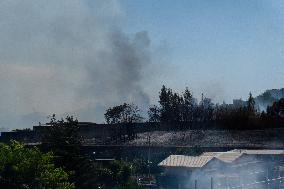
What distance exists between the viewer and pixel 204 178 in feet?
71.5

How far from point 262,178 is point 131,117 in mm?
33680

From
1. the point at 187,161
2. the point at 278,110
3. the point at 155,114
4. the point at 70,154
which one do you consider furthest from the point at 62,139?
the point at 155,114

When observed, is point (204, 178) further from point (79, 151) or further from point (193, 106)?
point (193, 106)

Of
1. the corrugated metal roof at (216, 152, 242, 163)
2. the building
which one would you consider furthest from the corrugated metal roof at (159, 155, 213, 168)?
the corrugated metal roof at (216, 152, 242, 163)

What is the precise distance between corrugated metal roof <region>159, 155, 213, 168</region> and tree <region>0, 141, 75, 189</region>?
6891 millimetres

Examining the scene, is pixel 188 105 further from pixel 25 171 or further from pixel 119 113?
pixel 25 171

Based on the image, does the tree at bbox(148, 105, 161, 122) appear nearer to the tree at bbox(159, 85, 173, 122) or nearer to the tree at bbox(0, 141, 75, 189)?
the tree at bbox(159, 85, 173, 122)

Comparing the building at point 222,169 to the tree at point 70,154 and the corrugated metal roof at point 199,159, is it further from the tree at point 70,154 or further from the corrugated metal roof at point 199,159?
the tree at point 70,154

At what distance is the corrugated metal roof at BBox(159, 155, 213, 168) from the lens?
22250 millimetres

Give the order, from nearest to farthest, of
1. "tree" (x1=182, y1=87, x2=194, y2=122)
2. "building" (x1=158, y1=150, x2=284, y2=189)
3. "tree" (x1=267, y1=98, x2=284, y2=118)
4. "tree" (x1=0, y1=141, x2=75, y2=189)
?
"tree" (x1=0, y1=141, x2=75, y2=189) → "building" (x1=158, y1=150, x2=284, y2=189) → "tree" (x1=267, y1=98, x2=284, y2=118) → "tree" (x1=182, y1=87, x2=194, y2=122)

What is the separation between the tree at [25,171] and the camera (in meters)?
16.6

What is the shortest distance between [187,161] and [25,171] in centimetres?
883

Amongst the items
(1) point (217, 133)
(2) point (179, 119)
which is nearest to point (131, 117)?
(2) point (179, 119)

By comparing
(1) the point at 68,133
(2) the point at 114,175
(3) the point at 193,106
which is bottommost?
(2) the point at 114,175
